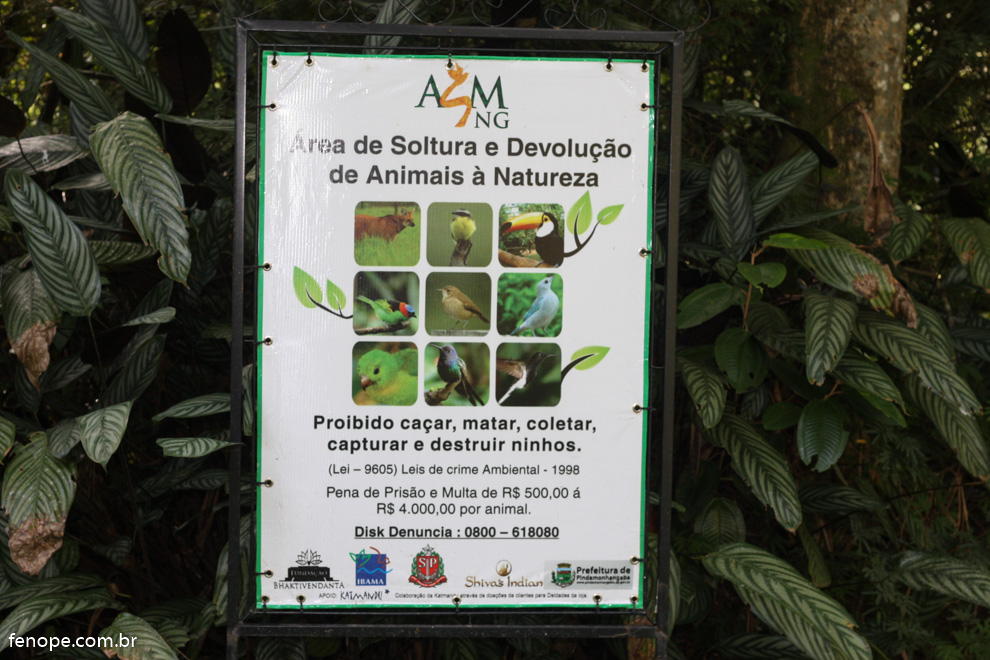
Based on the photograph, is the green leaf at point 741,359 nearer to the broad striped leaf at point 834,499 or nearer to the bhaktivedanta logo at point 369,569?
the broad striped leaf at point 834,499

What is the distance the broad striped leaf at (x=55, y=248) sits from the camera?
164 centimetres

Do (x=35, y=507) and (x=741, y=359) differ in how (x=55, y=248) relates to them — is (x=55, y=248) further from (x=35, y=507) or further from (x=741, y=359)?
(x=741, y=359)

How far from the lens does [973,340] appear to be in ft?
7.34

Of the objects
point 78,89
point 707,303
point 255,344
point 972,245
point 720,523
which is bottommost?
point 720,523

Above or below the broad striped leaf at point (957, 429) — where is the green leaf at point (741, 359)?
above

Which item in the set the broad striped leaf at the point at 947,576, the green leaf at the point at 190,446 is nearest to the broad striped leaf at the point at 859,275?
the broad striped leaf at the point at 947,576

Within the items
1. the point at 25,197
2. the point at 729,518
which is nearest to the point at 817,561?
the point at 729,518

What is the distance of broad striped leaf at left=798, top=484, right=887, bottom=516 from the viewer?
2053mm

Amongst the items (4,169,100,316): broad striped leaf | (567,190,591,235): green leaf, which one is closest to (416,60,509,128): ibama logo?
(567,190,591,235): green leaf

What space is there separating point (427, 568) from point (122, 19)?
1.72 metres

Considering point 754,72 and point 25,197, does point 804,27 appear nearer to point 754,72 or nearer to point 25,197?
point 754,72

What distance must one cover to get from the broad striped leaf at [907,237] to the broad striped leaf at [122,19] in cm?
211

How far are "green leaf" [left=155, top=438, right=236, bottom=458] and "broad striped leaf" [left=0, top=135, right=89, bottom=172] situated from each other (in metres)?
0.87

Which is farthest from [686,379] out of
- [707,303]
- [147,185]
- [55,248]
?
[55,248]
